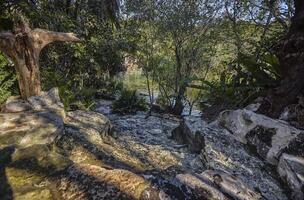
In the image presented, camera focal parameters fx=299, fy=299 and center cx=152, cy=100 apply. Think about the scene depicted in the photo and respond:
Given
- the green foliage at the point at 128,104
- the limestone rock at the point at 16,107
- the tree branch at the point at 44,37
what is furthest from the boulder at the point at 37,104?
the green foliage at the point at 128,104

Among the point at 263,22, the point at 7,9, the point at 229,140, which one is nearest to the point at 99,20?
the point at 7,9

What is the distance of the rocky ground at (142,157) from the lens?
7.80 ft

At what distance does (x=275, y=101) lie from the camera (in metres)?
3.88

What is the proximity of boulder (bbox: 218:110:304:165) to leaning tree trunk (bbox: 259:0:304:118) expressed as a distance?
0.26 metres

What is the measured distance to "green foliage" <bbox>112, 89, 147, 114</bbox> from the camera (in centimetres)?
658

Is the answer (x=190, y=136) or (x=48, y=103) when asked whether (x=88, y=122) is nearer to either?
(x=48, y=103)

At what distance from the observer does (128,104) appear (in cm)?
671

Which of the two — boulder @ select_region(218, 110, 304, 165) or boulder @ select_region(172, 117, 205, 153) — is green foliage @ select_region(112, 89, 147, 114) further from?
boulder @ select_region(218, 110, 304, 165)

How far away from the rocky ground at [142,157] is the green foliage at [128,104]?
5.64ft

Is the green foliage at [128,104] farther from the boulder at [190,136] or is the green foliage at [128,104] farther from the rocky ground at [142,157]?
the boulder at [190,136]

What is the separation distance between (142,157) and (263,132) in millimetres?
1486

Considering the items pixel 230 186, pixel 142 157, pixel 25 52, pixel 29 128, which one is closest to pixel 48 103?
pixel 25 52

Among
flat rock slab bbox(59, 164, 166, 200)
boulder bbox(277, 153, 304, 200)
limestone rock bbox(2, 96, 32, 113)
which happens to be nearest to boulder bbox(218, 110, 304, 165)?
boulder bbox(277, 153, 304, 200)

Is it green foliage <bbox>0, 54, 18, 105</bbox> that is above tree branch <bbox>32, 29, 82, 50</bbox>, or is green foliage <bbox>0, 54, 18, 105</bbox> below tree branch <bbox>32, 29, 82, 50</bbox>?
below
